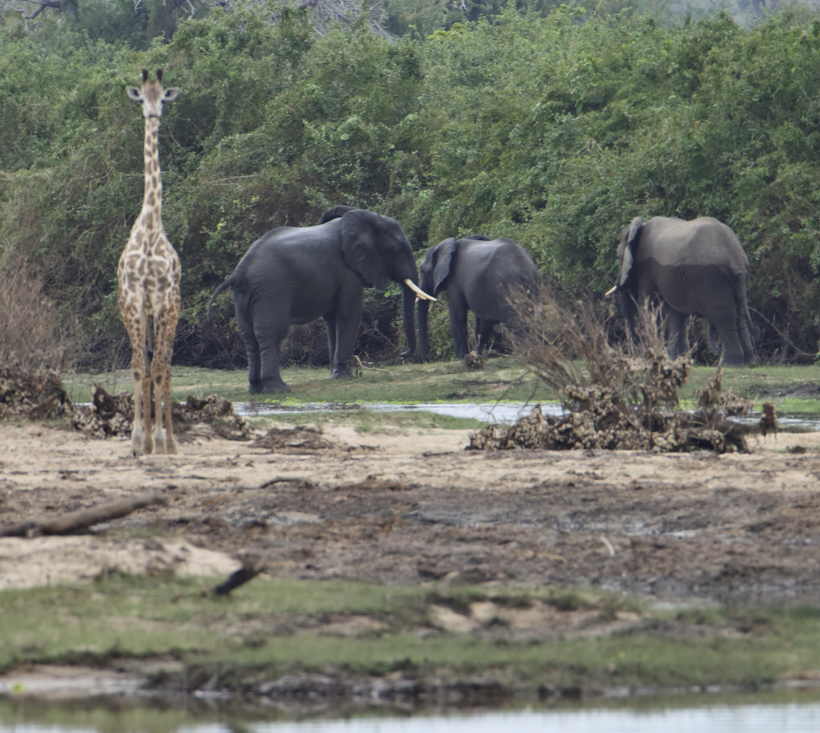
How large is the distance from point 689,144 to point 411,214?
6.97 m

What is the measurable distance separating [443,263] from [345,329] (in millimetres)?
3405

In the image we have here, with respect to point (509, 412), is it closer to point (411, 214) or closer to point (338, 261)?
point (338, 261)

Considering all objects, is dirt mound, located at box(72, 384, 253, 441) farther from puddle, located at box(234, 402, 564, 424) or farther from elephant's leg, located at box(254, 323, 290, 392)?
elephant's leg, located at box(254, 323, 290, 392)

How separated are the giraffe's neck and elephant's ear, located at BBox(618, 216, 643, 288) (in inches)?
442

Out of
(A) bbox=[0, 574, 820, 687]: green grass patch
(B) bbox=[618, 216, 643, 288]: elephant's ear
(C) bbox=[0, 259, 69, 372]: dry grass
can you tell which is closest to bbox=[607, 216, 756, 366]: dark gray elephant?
(B) bbox=[618, 216, 643, 288]: elephant's ear

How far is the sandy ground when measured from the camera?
286 inches

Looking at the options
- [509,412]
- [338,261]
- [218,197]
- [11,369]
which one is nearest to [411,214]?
[218,197]

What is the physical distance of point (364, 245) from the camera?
21.6m

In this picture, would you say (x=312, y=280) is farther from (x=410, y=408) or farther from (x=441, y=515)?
(x=441, y=515)

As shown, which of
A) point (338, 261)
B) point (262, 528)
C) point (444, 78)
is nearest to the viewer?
point (262, 528)

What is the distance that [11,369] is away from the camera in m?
15.4

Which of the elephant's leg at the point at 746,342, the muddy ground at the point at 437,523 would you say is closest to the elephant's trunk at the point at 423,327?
the elephant's leg at the point at 746,342

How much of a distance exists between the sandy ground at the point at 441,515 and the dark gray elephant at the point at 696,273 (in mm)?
8705

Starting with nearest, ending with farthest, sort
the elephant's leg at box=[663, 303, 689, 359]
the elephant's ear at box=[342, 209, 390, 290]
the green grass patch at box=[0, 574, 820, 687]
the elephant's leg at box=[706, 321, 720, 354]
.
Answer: the green grass patch at box=[0, 574, 820, 687], the elephant's ear at box=[342, 209, 390, 290], the elephant's leg at box=[706, 321, 720, 354], the elephant's leg at box=[663, 303, 689, 359]
